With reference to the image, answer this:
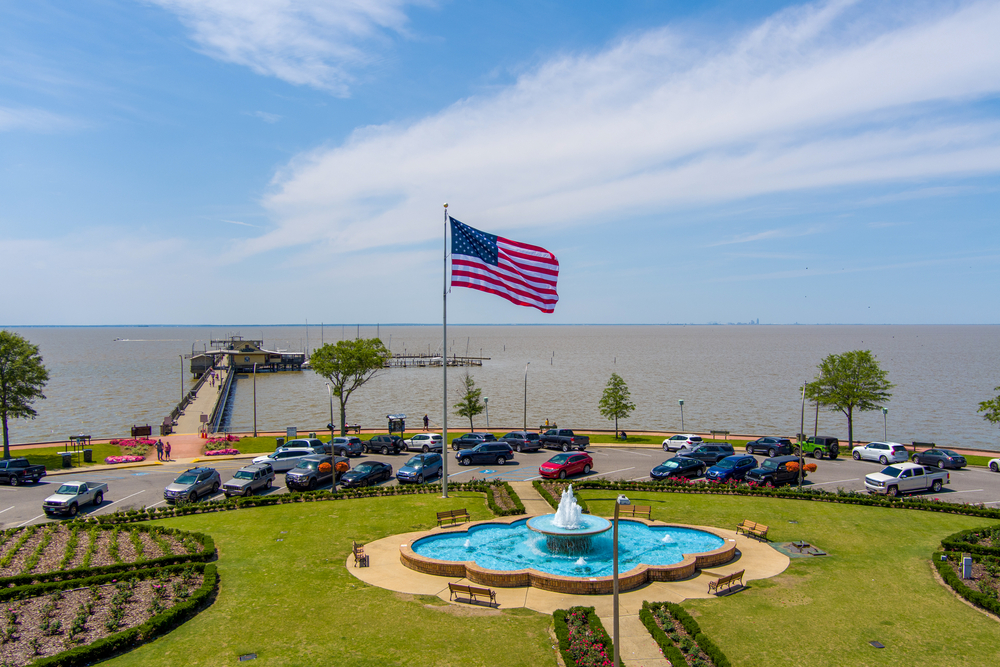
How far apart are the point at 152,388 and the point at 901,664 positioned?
121m

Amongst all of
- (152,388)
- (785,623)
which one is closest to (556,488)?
(785,623)

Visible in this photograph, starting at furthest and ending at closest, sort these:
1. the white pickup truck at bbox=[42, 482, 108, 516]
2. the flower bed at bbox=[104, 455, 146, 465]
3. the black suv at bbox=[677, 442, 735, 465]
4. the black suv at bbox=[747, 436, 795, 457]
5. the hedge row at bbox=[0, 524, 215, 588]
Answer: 1. the black suv at bbox=[747, 436, 795, 457]
2. the flower bed at bbox=[104, 455, 146, 465]
3. the black suv at bbox=[677, 442, 735, 465]
4. the white pickup truck at bbox=[42, 482, 108, 516]
5. the hedge row at bbox=[0, 524, 215, 588]

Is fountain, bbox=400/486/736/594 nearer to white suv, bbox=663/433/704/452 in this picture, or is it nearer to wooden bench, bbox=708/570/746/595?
wooden bench, bbox=708/570/746/595

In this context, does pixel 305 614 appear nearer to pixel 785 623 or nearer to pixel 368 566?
pixel 368 566

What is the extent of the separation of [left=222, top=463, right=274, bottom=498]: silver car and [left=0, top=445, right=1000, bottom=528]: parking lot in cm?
99

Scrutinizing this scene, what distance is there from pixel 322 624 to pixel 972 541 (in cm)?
2442

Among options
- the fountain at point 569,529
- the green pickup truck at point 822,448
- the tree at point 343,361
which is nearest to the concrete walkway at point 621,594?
the fountain at point 569,529

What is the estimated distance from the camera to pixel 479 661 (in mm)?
14695

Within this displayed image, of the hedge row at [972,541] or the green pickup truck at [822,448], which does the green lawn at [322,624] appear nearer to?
the hedge row at [972,541]

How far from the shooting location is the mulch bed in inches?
590

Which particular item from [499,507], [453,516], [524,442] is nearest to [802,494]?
[499,507]

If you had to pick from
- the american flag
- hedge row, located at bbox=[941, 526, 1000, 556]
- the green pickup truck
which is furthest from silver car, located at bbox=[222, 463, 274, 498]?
the green pickup truck

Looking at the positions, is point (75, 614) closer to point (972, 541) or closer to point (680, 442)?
point (972, 541)

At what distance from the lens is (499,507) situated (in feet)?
93.4
